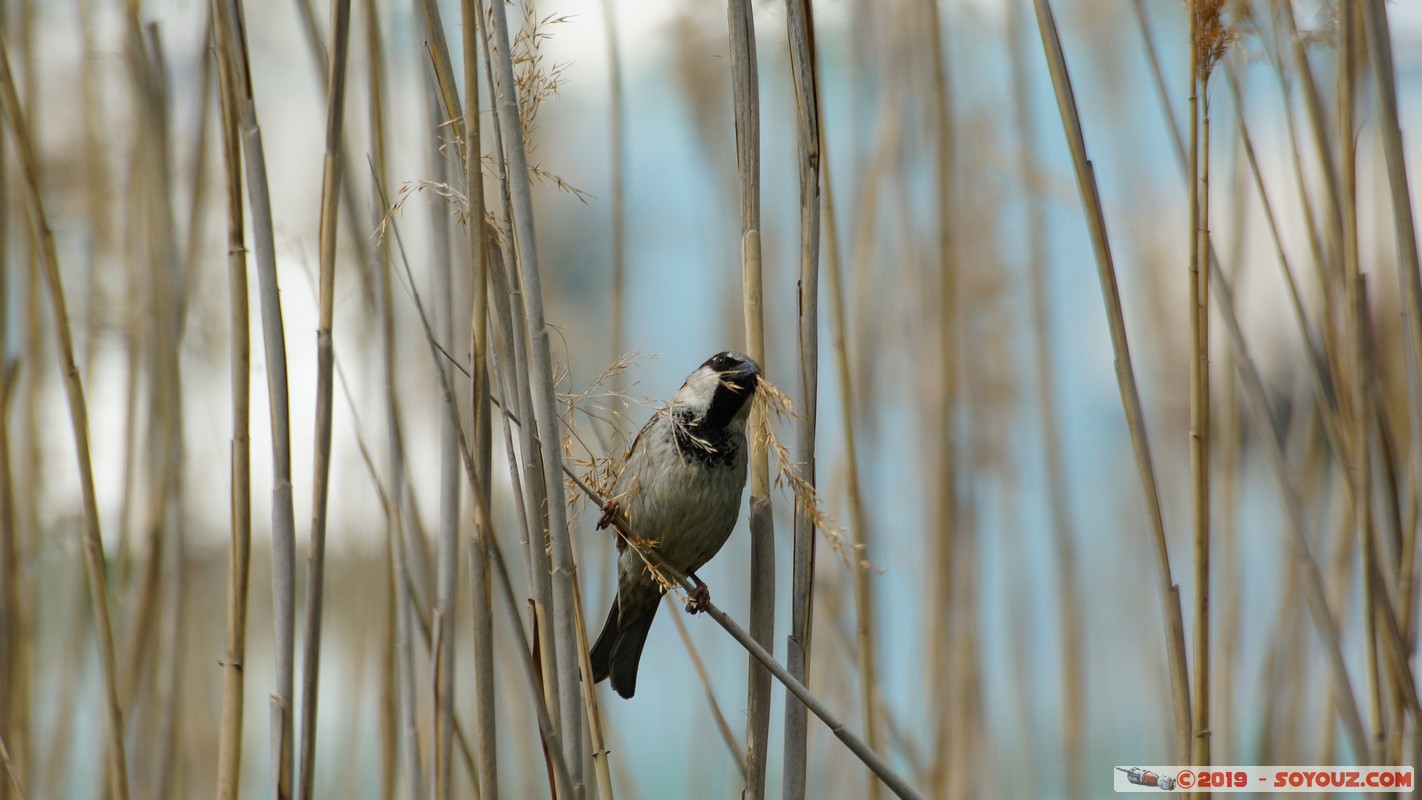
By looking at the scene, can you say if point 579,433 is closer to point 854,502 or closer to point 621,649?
point 854,502

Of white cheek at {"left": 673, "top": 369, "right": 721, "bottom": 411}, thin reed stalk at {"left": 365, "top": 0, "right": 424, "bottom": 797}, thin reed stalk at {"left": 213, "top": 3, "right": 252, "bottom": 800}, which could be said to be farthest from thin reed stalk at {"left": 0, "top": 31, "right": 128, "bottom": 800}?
white cheek at {"left": 673, "top": 369, "right": 721, "bottom": 411}

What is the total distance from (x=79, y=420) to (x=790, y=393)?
5.09ft

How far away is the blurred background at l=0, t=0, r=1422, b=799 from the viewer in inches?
67.5

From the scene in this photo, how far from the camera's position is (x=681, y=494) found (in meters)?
2.00

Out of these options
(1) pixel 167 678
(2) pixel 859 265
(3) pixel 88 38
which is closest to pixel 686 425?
(2) pixel 859 265

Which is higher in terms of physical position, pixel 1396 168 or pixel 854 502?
pixel 1396 168

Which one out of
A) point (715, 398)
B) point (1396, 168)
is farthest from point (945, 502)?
point (1396, 168)

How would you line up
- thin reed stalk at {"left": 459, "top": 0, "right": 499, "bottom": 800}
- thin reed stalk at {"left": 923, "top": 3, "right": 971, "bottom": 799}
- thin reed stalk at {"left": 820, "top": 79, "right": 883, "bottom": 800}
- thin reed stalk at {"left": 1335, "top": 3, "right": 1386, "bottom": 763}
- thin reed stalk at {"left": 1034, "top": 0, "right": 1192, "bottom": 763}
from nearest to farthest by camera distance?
1. thin reed stalk at {"left": 459, "top": 0, "right": 499, "bottom": 800}
2. thin reed stalk at {"left": 1034, "top": 0, "right": 1192, "bottom": 763}
3. thin reed stalk at {"left": 1335, "top": 3, "right": 1386, "bottom": 763}
4. thin reed stalk at {"left": 820, "top": 79, "right": 883, "bottom": 800}
5. thin reed stalk at {"left": 923, "top": 3, "right": 971, "bottom": 799}

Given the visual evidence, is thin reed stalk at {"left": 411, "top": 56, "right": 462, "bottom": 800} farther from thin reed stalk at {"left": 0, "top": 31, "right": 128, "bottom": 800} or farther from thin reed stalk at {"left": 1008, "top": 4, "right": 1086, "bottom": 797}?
thin reed stalk at {"left": 1008, "top": 4, "right": 1086, "bottom": 797}

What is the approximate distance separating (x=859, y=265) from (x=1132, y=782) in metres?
1.16

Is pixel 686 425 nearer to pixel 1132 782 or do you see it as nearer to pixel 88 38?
pixel 1132 782

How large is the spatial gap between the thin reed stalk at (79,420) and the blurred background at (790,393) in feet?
1.06

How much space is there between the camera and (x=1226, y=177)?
82.0 inches

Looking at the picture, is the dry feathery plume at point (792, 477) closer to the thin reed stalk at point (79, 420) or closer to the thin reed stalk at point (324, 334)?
the thin reed stalk at point (324, 334)
